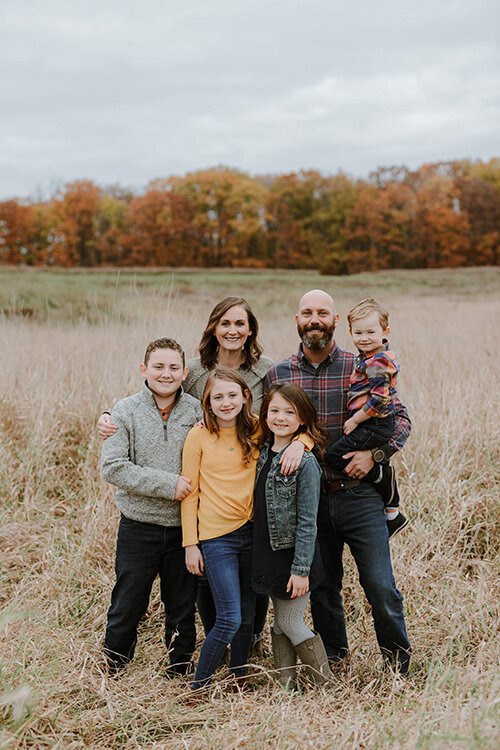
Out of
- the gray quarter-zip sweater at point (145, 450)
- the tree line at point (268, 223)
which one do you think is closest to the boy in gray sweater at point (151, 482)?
the gray quarter-zip sweater at point (145, 450)

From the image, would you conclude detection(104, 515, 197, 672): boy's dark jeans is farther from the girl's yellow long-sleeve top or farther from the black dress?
the black dress

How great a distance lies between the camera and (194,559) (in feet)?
9.71

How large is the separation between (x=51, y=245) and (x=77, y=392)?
9.95 m

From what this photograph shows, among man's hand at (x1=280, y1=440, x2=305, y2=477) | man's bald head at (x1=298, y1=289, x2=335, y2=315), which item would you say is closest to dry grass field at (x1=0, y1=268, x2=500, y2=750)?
man's hand at (x1=280, y1=440, x2=305, y2=477)

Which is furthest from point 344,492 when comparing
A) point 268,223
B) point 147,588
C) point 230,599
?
point 268,223

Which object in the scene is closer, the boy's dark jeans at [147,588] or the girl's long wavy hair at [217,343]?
the boy's dark jeans at [147,588]

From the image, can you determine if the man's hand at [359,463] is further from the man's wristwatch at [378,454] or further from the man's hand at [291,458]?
the man's hand at [291,458]

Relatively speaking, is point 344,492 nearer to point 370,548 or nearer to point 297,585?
point 370,548

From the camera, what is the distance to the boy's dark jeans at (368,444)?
9.51 feet

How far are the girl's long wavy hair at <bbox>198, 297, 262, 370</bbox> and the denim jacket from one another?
68 centimetres

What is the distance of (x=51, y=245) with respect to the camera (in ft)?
48.6

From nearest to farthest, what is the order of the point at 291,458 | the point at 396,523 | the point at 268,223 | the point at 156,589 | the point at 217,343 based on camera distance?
the point at 291,458, the point at 396,523, the point at 217,343, the point at 156,589, the point at 268,223

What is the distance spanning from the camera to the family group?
2.88 m

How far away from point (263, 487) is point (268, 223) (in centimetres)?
1423
